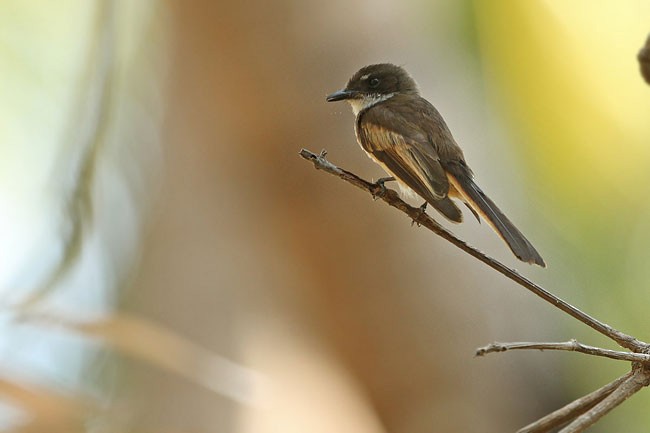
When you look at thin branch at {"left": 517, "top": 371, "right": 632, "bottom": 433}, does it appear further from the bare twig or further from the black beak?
the black beak

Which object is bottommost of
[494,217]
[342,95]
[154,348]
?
[154,348]

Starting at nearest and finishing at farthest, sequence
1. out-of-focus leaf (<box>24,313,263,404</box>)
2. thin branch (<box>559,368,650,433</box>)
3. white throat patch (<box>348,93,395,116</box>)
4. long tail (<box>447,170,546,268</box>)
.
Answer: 1. thin branch (<box>559,368,650,433</box>)
2. long tail (<box>447,170,546,268</box>)
3. out-of-focus leaf (<box>24,313,263,404</box>)
4. white throat patch (<box>348,93,395,116</box>)

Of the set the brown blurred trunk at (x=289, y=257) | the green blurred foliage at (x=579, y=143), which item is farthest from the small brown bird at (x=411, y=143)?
the green blurred foliage at (x=579, y=143)

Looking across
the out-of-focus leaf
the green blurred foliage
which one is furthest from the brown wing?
the green blurred foliage

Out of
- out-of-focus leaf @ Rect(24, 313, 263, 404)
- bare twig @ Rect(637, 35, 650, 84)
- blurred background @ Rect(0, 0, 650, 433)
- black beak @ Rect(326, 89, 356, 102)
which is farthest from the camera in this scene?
blurred background @ Rect(0, 0, 650, 433)

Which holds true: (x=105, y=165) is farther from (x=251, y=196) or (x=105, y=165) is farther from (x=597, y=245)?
(x=597, y=245)

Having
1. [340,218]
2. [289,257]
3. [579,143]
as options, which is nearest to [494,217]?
[340,218]

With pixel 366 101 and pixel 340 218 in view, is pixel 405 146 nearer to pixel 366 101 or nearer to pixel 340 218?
pixel 366 101
